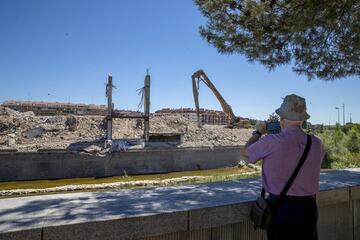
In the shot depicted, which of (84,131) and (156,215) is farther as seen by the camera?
(84,131)

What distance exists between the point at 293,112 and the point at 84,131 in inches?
1054

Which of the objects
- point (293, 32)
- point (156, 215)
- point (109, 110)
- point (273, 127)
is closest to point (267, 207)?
point (273, 127)

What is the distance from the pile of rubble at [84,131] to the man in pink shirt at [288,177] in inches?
803

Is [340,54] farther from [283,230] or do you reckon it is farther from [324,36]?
Result: [283,230]

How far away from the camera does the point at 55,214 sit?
8.58 ft

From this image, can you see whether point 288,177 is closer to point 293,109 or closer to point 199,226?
point 293,109

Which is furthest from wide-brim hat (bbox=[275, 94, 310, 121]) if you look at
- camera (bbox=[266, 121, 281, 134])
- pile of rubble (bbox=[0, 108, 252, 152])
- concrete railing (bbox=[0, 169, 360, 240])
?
pile of rubble (bbox=[0, 108, 252, 152])

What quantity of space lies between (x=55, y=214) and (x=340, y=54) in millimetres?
6640

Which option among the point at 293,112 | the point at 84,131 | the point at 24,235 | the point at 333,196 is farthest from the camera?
the point at 84,131

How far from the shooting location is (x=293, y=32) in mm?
6410

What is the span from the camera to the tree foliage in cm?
586

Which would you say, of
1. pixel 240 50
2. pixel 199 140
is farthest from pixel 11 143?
pixel 240 50

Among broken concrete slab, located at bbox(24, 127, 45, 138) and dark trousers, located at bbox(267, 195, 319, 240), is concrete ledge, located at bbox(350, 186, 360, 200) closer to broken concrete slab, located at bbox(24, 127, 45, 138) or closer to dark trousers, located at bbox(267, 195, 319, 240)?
dark trousers, located at bbox(267, 195, 319, 240)

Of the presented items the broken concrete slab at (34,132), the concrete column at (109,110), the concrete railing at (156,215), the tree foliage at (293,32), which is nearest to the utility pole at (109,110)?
the concrete column at (109,110)
